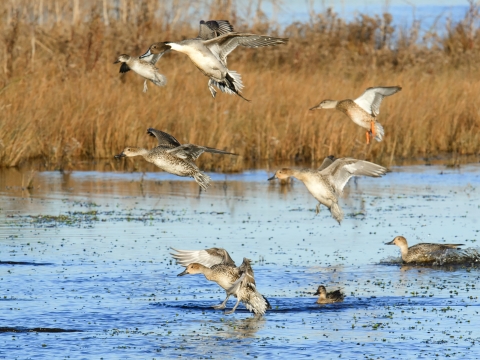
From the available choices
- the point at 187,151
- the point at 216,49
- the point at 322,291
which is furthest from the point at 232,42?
the point at 322,291

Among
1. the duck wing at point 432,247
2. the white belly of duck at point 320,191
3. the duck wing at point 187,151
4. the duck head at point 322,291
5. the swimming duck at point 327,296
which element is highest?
the duck wing at point 187,151

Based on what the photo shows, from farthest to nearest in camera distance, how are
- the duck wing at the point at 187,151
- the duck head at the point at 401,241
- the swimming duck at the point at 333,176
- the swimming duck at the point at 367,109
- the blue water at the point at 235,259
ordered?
the swimming duck at the point at 367,109 → the duck head at the point at 401,241 → the swimming duck at the point at 333,176 → the duck wing at the point at 187,151 → the blue water at the point at 235,259

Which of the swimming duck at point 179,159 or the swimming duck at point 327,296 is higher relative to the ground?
the swimming duck at point 179,159

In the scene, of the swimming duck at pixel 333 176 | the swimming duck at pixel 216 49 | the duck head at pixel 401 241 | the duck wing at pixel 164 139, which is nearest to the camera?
the swimming duck at pixel 216 49

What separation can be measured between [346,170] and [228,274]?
186 centimetres

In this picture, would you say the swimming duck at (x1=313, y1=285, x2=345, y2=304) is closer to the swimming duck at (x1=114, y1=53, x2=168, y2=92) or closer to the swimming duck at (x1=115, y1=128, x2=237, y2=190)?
the swimming duck at (x1=115, y1=128, x2=237, y2=190)

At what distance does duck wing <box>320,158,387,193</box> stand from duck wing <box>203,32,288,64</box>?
173 centimetres

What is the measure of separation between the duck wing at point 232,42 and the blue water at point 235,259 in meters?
2.18

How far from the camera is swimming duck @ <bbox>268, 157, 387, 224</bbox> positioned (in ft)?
32.0

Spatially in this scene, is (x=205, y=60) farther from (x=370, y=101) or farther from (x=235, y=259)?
(x=370, y=101)

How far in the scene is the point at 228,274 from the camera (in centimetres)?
879

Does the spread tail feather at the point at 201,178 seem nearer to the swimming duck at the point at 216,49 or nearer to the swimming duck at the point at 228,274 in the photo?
the swimming duck at the point at 228,274

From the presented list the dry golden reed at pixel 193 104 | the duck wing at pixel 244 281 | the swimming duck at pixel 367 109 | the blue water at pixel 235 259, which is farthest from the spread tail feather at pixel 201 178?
the dry golden reed at pixel 193 104

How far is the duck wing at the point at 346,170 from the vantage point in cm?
976
